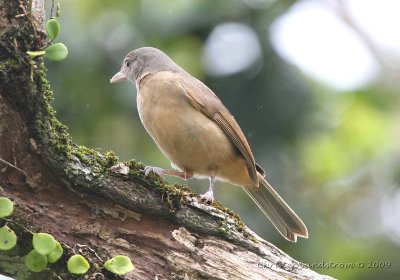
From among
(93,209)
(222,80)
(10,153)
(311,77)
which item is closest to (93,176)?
(93,209)

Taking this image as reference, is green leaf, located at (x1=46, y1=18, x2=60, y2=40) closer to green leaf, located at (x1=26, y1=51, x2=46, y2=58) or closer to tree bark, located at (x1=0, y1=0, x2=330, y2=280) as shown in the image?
green leaf, located at (x1=26, y1=51, x2=46, y2=58)

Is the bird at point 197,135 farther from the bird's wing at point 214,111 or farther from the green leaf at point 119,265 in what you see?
the green leaf at point 119,265

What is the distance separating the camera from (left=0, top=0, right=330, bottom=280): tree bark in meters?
4.04

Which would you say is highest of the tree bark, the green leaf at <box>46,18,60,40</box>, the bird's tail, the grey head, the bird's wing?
the grey head

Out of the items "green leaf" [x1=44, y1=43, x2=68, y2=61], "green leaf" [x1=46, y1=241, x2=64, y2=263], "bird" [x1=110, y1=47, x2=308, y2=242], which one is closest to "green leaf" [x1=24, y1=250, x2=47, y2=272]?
"green leaf" [x1=46, y1=241, x2=64, y2=263]

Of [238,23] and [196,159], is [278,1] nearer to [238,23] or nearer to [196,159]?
[238,23]

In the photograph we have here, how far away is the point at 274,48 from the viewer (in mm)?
7289

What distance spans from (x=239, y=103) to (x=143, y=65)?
1125 mm

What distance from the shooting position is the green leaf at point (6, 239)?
372 centimetres

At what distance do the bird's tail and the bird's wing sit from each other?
0.36 m

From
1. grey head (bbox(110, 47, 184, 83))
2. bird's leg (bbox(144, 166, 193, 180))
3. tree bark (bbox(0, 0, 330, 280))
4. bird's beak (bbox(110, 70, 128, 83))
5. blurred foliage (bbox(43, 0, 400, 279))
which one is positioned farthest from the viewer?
blurred foliage (bbox(43, 0, 400, 279))

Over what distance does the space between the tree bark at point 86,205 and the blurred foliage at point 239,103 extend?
2.53 metres

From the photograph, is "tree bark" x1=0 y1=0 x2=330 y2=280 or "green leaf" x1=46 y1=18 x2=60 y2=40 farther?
"tree bark" x1=0 y1=0 x2=330 y2=280

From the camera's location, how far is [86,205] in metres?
4.32
